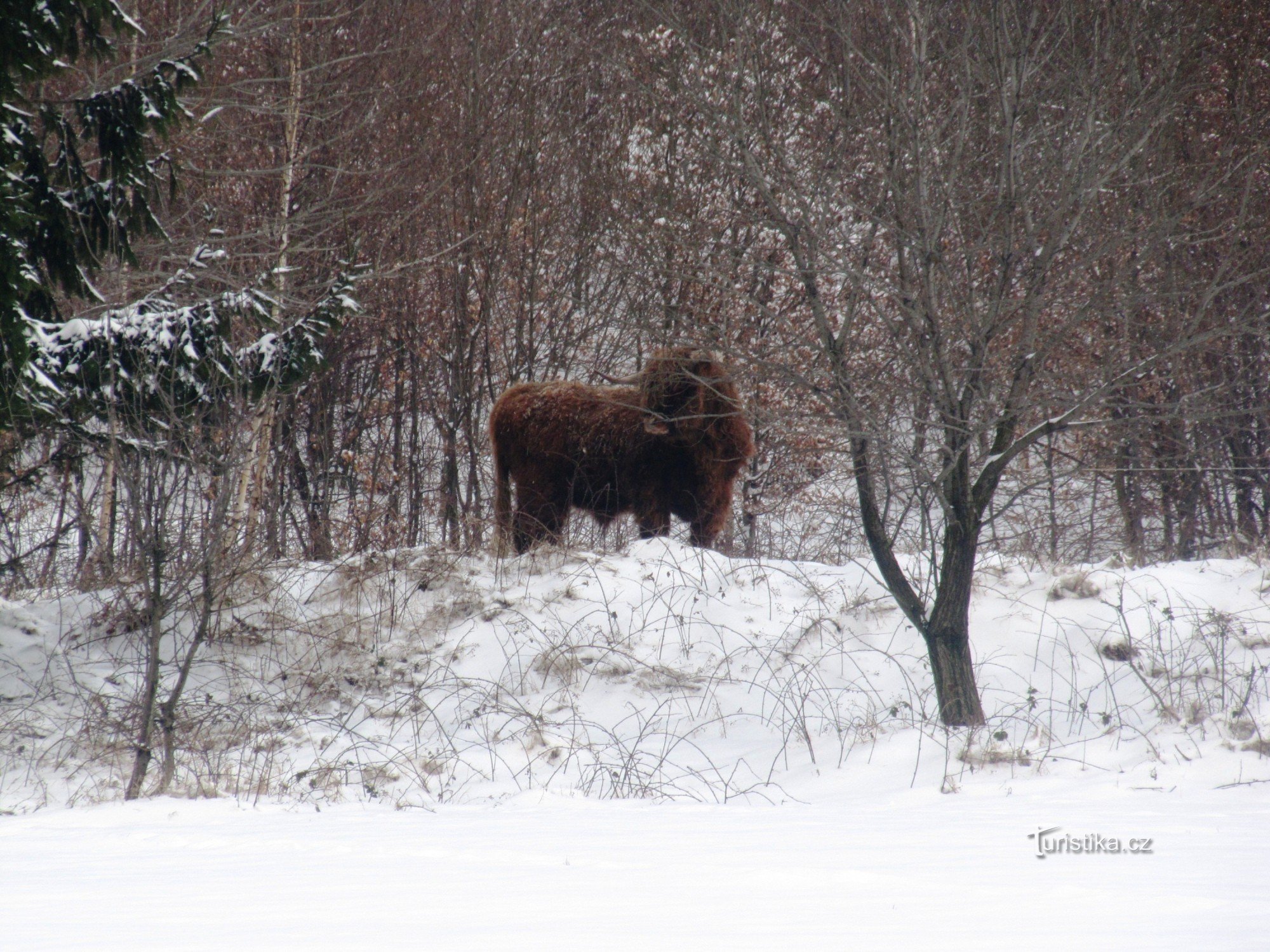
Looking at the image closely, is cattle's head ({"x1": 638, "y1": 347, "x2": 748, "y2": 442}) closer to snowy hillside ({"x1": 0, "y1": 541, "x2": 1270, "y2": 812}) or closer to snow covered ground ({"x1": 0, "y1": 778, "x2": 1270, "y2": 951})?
snowy hillside ({"x1": 0, "y1": 541, "x2": 1270, "y2": 812})

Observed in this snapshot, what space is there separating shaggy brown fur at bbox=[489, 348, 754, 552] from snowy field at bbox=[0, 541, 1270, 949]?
0.39 m

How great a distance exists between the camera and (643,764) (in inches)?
192

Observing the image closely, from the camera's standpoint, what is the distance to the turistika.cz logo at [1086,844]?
2.80m

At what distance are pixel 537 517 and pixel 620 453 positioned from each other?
91 centimetres

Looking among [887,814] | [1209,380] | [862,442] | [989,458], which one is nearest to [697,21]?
[862,442]

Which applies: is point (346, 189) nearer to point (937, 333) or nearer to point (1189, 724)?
point (937, 333)

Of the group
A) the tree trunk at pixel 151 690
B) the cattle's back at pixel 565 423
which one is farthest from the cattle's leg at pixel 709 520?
the tree trunk at pixel 151 690

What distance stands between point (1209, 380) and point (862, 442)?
6779 mm

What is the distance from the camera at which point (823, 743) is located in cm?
512

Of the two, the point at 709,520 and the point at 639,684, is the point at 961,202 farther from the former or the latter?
the point at 639,684

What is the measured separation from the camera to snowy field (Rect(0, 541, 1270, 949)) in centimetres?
211

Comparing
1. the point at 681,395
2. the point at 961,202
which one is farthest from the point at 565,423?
the point at 961,202

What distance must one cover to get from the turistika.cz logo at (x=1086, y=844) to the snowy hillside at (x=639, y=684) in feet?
4.14

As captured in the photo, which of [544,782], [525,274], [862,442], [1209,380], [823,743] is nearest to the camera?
[544,782]
